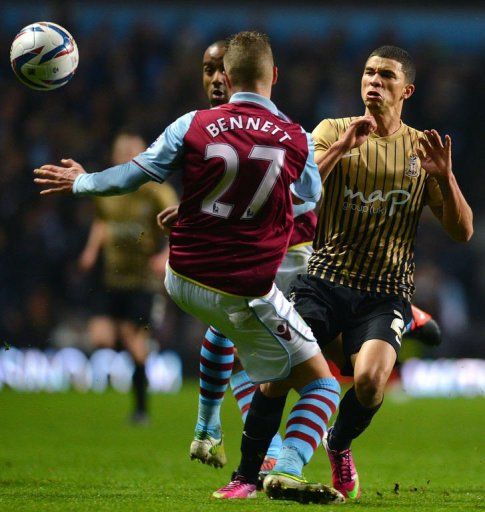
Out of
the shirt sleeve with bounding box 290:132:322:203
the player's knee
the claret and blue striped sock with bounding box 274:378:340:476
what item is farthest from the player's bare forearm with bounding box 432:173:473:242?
the claret and blue striped sock with bounding box 274:378:340:476

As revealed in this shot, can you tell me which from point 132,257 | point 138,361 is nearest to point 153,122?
point 132,257

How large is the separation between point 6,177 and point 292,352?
1089cm

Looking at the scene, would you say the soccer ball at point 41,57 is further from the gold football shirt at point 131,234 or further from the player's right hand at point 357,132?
the gold football shirt at point 131,234

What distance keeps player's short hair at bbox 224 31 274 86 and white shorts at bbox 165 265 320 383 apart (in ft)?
2.96

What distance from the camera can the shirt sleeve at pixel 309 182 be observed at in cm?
507

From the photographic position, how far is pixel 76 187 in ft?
16.4

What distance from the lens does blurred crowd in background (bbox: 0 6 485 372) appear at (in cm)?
1447

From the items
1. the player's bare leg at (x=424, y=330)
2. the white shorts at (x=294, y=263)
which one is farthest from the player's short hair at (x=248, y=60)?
the player's bare leg at (x=424, y=330)

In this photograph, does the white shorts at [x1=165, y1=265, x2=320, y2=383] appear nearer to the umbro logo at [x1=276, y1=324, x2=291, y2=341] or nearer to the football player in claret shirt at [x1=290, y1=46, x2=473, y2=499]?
the umbro logo at [x1=276, y1=324, x2=291, y2=341]

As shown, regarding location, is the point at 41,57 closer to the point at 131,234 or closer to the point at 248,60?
the point at 248,60

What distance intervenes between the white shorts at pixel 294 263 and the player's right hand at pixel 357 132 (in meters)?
1.28

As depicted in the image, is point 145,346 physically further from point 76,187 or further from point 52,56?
point 76,187

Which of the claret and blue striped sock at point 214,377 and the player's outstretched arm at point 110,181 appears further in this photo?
the claret and blue striped sock at point 214,377

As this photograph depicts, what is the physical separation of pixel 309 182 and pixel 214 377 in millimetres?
1343
